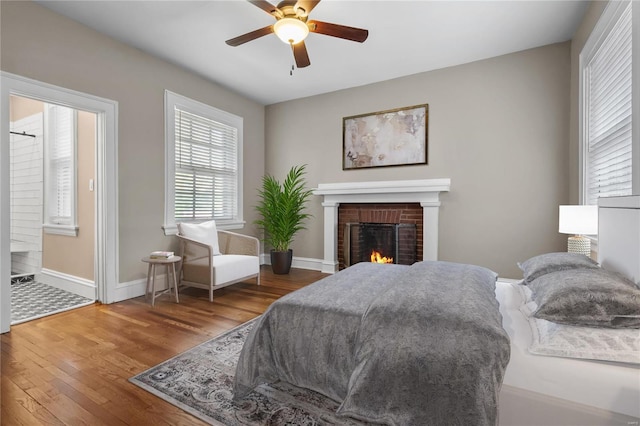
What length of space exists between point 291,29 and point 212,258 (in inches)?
92.8

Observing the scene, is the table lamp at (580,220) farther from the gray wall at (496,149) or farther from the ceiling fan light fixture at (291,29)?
the ceiling fan light fixture at (291,29)

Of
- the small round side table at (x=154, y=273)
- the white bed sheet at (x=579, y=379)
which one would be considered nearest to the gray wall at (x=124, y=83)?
the small round side table at (x=154, y=273)

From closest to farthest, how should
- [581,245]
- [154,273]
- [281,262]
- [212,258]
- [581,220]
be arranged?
[581,220]
[581,245]
[154,273]
[212,258]
[281,262]

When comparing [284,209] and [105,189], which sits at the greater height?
[105,189]

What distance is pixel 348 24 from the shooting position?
307 cm

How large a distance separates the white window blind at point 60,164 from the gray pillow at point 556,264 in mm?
4708

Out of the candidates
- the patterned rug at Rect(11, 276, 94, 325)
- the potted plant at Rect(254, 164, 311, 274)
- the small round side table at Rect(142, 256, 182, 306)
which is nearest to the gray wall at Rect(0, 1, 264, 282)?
the small round side table at Rect(142, 256, 182, 306)

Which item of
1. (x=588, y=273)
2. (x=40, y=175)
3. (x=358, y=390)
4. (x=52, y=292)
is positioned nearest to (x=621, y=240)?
(x=588, y=273)

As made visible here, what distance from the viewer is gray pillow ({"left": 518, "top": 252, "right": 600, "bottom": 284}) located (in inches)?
69.7

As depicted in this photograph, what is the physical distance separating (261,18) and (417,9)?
1479 mm

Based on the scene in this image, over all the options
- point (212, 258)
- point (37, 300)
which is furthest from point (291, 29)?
point (37, 300)

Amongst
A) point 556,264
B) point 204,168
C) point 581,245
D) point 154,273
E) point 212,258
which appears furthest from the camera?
point 204,168

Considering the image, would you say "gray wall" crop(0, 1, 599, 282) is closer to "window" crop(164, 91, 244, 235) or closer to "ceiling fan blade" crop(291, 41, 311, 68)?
"window" crop(164, 91, 244, 235)

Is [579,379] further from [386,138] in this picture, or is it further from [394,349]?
[386,138]
